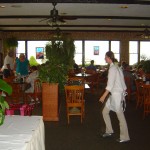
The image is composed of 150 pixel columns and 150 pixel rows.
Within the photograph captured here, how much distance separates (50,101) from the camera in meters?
6.46

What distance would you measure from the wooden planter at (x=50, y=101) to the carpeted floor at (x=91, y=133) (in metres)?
0.23

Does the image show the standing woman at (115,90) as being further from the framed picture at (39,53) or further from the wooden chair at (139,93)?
the framed picture at (39,53)

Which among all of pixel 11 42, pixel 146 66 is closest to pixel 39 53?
pixel 11 42

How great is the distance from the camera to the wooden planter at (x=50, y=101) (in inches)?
253

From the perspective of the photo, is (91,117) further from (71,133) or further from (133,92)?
(133,92)

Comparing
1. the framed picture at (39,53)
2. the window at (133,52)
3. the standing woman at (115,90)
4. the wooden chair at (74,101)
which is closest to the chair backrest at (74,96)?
the wooden chair at (74,101)

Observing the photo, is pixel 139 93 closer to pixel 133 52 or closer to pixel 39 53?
pixel 133 52

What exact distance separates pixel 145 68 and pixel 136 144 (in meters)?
5.77

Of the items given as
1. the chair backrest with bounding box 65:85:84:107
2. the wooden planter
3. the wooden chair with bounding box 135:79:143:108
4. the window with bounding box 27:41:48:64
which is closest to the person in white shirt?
the wooden planter

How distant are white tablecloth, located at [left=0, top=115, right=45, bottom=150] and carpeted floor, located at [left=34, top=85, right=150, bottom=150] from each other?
1.81 meters

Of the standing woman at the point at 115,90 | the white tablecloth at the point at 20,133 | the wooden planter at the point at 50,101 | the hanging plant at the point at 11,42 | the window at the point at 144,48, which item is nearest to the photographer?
the white tablecloth at the point at 20,133

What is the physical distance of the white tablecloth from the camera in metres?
2.16

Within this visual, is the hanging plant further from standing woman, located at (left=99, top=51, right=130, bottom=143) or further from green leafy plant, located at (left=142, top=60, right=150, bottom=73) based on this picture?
standing woman, located at (left=99, top=51, right=130, bottom=143)

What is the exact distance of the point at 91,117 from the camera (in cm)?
689
